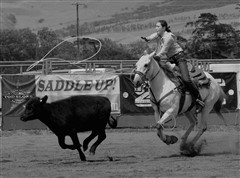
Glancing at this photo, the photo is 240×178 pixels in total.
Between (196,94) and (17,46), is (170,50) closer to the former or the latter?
(196,94)

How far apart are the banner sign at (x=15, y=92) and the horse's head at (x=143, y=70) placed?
8668 millimetres

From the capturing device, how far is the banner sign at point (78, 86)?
21766 mm

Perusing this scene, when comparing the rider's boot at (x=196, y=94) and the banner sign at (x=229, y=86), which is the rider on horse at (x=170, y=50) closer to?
the rider's boot at (x=196, y=94)

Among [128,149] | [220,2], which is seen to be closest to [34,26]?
[220,2]

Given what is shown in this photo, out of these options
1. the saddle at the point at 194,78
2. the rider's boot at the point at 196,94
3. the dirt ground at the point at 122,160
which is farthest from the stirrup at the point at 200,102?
the dirt ground at the point at 122,160

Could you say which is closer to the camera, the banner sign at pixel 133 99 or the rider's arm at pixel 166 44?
the rider's arm at pixel 166 44

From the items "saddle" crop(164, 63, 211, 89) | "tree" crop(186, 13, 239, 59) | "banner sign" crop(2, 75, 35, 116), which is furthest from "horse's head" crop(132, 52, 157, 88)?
"tree" crop(186, 13, 239, 59)

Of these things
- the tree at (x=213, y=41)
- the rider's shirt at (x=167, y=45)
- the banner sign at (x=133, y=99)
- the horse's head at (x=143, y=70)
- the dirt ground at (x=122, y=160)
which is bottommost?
the tree at (x=213, y=41)

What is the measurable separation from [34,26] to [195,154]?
11424 cm

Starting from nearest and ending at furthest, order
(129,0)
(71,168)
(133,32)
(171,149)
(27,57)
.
Answer: (71,168) → (171,149) → (27,57) → (133,32) → (129,0)

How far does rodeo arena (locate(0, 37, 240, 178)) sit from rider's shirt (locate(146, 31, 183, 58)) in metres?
A: 0.37

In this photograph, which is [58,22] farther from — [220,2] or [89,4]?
[220,2]

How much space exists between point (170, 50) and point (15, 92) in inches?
341

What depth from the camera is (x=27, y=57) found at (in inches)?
2645
